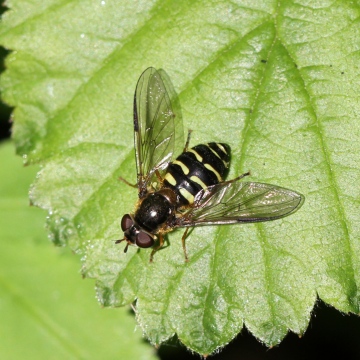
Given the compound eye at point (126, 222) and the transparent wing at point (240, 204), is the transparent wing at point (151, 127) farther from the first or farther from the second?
the transparent wing at point (240, 204)

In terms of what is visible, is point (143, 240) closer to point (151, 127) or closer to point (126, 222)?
point (126, 222)

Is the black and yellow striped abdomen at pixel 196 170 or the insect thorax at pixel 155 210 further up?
the black and yellow striped abdomen at pixel 196 170

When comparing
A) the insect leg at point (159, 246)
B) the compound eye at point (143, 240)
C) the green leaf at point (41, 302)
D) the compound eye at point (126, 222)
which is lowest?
the green leaf at point (41, 302)

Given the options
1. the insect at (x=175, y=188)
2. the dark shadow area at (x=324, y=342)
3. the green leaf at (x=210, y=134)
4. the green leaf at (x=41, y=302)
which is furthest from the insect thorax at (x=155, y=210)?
the dark shadow area at (x=324, y=342)

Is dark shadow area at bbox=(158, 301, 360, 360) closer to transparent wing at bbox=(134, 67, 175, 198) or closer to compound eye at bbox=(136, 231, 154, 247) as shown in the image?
compound eye at bbox=(136, 231, 154, 247)

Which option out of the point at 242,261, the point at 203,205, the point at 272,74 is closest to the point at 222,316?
the point at 242,261

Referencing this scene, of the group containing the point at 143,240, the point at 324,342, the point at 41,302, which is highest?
the point at 143,240

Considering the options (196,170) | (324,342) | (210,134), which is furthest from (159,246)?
(324,342)
